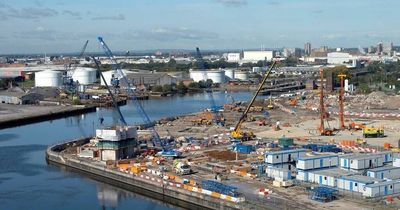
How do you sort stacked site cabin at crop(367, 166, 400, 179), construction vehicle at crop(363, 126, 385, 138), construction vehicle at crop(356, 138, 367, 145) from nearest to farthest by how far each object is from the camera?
stacked site cabin at crop(367, 166, 400, 179)
construction vehicle at crop(356, 138, 367, 145)
construction vehicle at crop(363, 126, 385, 138)

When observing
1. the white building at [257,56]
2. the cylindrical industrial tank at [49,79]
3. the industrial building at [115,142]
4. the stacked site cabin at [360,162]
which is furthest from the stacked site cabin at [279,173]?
the white building at [257,56]

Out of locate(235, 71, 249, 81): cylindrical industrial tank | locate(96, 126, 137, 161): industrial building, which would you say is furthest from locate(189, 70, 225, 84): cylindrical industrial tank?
locate(96, 126, 137, 161): industrial building

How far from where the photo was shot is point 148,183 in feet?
34.6

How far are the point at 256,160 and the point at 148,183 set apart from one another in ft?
8.11

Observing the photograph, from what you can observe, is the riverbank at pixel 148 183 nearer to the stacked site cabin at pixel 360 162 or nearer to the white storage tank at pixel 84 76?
the stacked site cabin at pixel 360 162

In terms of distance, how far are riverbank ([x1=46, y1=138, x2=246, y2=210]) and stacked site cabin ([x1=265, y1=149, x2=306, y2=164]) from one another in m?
1.83

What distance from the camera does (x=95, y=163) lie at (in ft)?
40.1

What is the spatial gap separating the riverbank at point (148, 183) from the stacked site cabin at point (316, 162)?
1.82 m

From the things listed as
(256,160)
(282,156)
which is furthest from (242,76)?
(282,156)

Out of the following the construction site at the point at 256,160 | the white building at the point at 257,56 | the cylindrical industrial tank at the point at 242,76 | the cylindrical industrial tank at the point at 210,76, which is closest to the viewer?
the construction site at the point at 256,160

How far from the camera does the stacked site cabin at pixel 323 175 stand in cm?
941

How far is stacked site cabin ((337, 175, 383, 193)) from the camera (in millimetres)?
8901

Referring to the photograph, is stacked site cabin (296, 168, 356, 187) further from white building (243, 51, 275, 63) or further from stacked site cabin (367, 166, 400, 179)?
white building (243, 51, 275, 63)

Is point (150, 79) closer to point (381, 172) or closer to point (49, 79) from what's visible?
point (49, 79)
